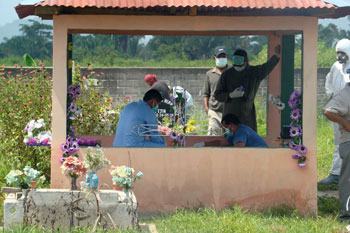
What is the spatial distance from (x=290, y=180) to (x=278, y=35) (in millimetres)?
2590

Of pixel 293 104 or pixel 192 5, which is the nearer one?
pixel 192 5

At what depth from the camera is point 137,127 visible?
8.59 meters

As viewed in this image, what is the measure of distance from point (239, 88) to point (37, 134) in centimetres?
285

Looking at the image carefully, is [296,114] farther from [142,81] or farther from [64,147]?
[142,81]

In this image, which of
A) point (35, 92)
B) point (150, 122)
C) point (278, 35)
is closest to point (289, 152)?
point (150, 122)

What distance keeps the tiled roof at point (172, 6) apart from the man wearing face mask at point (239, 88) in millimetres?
1658

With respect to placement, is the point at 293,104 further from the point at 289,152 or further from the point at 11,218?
the point at 11,218

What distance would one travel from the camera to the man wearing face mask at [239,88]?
991 cm

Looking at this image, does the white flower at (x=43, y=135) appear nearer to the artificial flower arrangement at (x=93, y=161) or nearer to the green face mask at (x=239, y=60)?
the artificial flower arrangement at (x=93, y=161)

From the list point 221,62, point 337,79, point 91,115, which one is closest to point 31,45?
point 91,115

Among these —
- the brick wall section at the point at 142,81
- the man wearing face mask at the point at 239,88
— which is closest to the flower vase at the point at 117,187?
the man wearing face mask at the point at 239,88

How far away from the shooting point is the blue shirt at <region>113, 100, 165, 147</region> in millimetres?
8531

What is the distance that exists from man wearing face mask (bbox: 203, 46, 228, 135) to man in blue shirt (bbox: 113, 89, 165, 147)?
2.12 meters

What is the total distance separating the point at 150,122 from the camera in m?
8.71
